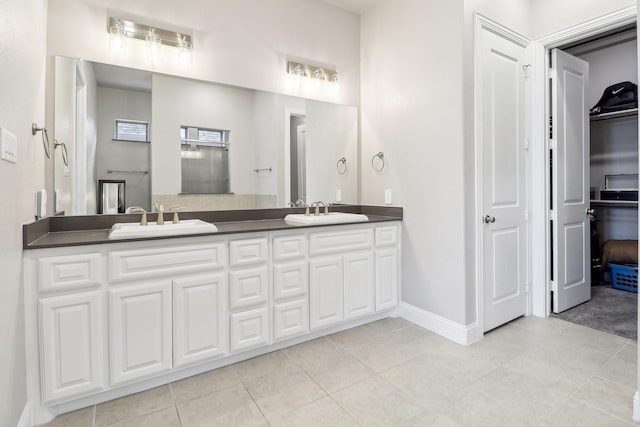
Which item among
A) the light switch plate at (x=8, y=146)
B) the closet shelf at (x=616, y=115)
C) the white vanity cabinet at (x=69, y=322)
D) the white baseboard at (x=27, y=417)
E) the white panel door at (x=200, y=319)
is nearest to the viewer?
the light switch plate at (x=8, y=146)

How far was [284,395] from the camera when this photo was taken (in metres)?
1.78

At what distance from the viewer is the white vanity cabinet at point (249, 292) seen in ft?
6.64

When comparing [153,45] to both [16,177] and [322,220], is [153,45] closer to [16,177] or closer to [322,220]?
[16,177]

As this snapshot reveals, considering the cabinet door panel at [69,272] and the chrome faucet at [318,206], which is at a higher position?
the chrome faucet at [318,206]

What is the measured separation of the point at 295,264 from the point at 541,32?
2.74m

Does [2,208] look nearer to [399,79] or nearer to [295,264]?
[295,264]

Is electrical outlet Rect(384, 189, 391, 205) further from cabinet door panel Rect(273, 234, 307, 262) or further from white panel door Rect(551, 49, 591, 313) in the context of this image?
white panel door Rect(551, 49, 591, 313)

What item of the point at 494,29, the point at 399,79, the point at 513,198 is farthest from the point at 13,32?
the point at 513,198

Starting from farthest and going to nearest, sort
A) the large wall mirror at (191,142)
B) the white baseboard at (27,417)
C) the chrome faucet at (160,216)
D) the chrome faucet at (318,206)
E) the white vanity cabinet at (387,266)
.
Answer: the chrome faucet at (318,206), the white vanity cabinet at (387,266), the chrome faucet at (160,216), the large wall mirror at (191,142), the white baseboard at (27,417)

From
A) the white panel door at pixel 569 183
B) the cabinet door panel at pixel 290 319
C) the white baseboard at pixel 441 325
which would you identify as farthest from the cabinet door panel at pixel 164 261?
the white panel door at pixel 569 183

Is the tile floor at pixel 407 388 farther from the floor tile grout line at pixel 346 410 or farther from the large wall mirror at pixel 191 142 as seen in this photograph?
the large wall mirror at pixel 191 142

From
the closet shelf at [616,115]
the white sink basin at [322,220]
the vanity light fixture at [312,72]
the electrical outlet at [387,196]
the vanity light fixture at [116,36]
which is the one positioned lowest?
the white sink basin at [322,220]

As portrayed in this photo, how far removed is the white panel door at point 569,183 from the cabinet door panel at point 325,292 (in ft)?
6.27

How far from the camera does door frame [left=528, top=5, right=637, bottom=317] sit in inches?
108
